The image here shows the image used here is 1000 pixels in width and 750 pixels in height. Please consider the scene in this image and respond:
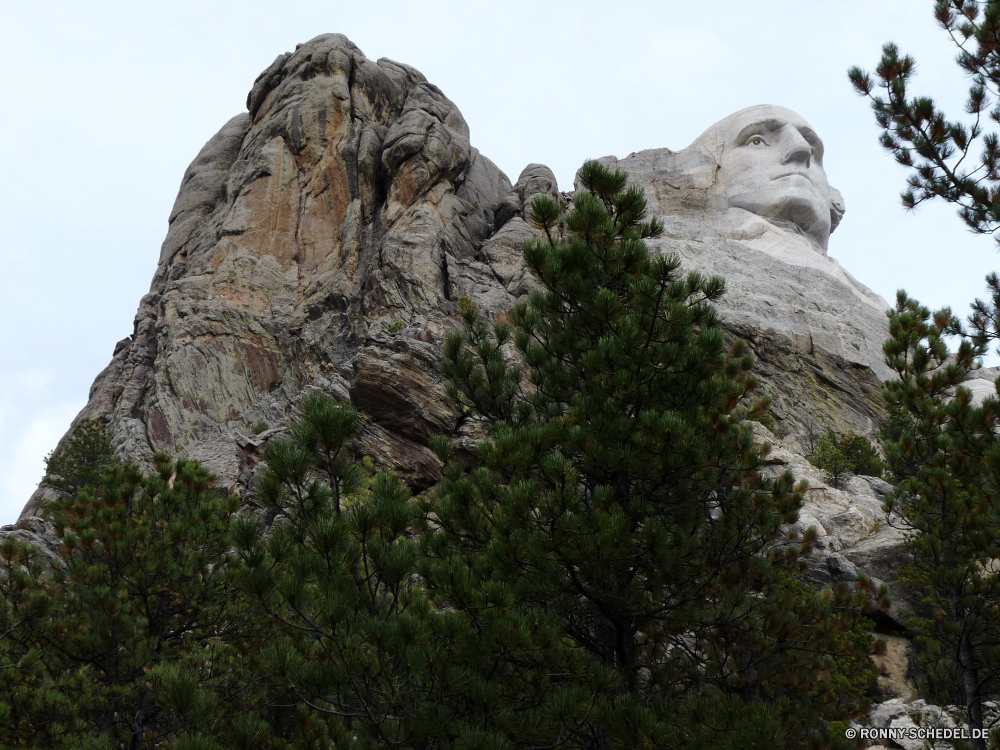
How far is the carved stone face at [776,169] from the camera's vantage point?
119 ft

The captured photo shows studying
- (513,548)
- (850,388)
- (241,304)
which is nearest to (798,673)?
(513,548)

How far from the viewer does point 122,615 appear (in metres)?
9.88

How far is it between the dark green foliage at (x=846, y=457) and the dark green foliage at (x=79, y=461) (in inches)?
759

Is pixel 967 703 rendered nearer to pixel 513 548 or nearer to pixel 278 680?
pixel 513 548

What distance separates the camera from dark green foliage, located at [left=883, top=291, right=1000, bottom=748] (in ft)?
27.1

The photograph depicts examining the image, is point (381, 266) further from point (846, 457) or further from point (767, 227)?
point (846, 457)

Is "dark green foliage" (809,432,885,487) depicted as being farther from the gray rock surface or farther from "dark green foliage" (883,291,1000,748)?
"dark green foliage" (883,291,1000,748)

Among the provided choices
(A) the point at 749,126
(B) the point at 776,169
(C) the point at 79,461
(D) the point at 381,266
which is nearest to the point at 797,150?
(B) the point at 776,169

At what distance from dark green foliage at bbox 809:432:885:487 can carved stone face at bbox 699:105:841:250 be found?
586 inches

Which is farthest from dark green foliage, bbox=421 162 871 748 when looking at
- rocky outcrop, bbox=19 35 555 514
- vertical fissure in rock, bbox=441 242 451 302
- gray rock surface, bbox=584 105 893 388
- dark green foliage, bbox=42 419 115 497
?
vertical fissure in rock, bbox=441 242 451 302

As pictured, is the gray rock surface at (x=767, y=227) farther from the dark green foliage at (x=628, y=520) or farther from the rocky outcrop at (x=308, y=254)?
the dark green foliage at (x=628, y=520)

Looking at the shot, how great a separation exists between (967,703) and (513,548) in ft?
16.3

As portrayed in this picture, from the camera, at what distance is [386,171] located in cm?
3572

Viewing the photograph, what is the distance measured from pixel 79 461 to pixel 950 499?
24284mm
